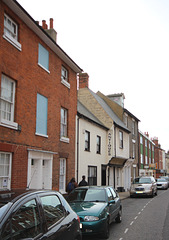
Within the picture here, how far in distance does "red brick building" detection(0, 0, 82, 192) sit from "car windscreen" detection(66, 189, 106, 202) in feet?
5.50

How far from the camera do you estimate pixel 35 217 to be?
11.9ft

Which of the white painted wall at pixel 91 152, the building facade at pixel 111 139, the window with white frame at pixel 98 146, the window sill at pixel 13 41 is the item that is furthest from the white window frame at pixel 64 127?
the window with white frame at pixel 98 146

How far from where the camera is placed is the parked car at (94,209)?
735 centimetres

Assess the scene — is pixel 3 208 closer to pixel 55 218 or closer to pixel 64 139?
pixel 55 218

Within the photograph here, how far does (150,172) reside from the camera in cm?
4838

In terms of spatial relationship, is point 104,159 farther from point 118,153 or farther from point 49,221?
point 49,221

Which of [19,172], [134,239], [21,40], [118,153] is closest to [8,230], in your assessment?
[134,239]

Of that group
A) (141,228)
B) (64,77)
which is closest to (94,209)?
(141,228)

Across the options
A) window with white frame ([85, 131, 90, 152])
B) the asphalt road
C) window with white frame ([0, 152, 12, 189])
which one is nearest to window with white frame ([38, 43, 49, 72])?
window with white frame ([0, 152, 12, 189])

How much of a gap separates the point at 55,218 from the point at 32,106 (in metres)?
8.00

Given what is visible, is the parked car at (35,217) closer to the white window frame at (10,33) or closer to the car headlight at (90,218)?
the car headlight at (90,218)

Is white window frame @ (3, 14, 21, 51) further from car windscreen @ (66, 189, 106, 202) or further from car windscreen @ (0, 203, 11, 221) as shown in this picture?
car windscreen @ (0, 203, 11, 221)

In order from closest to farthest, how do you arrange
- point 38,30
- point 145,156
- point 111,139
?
point 38,30
point 111,139
point 145,156

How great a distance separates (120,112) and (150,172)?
74.1 ft
